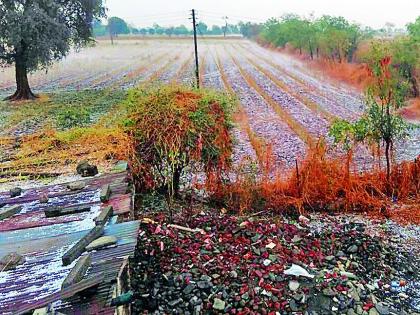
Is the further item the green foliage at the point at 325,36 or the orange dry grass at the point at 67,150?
the green foliage at the point at 325,36

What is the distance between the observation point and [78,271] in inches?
190

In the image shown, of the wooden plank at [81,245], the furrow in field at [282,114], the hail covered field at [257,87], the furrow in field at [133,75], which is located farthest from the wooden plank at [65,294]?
the furrow in field at [133,75]

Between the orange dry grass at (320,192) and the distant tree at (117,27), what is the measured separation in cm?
8494

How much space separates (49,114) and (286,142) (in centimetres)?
1207

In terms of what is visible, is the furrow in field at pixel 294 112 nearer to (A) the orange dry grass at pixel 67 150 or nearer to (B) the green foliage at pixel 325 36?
(A) the orange dry grass at pixel 67 150

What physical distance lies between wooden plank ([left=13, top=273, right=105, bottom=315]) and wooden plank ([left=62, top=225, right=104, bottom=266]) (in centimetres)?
77

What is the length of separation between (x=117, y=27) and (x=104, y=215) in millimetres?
101007

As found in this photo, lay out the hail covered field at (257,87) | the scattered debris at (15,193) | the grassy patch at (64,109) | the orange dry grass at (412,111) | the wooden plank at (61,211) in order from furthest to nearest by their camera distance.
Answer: the orange dry grass at (412,111) < the grassy patch at (64,109) < the hail covered field at (257,87) < the scattered debris at (15,193) < the wooden plank at (61,211)

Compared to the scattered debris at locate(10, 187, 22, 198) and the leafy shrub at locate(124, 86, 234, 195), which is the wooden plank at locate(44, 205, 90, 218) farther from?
the leafy shrub at locate(124, 86, 234, 195)

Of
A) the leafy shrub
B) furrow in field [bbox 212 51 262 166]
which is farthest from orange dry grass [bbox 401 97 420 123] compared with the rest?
the leafy shrub

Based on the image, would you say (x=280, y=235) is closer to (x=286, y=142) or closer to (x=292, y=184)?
(x=292, y=184)

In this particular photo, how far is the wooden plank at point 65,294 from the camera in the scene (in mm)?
4297

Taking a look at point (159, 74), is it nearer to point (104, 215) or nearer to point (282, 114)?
point (282, 114)

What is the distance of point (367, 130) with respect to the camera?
12484 mm
